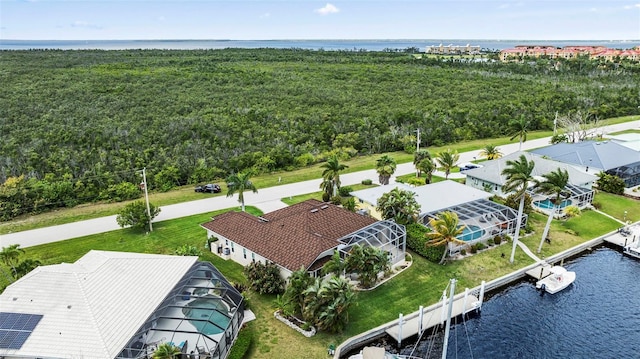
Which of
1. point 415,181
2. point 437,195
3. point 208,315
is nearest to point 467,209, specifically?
point 437,195

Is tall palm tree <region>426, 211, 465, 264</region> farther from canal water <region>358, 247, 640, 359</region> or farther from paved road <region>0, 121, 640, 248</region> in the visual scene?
paved road <region>0, 121, 640, 248</region>

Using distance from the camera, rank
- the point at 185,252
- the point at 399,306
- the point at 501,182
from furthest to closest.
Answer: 1. the point at 501,182
2. the point at 185,252
3. the point at 399,306

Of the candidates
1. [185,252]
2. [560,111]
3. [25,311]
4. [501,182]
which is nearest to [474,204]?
[501,182]

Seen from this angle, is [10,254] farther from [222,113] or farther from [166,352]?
[222,113]

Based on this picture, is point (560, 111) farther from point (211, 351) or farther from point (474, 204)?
point (211, 351)

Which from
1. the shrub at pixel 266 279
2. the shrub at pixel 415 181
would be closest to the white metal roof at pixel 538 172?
the shrub at pixel 415 181

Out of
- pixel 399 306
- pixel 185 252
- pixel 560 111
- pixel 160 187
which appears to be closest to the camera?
pixel 399 306

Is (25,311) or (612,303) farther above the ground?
(25,311)
